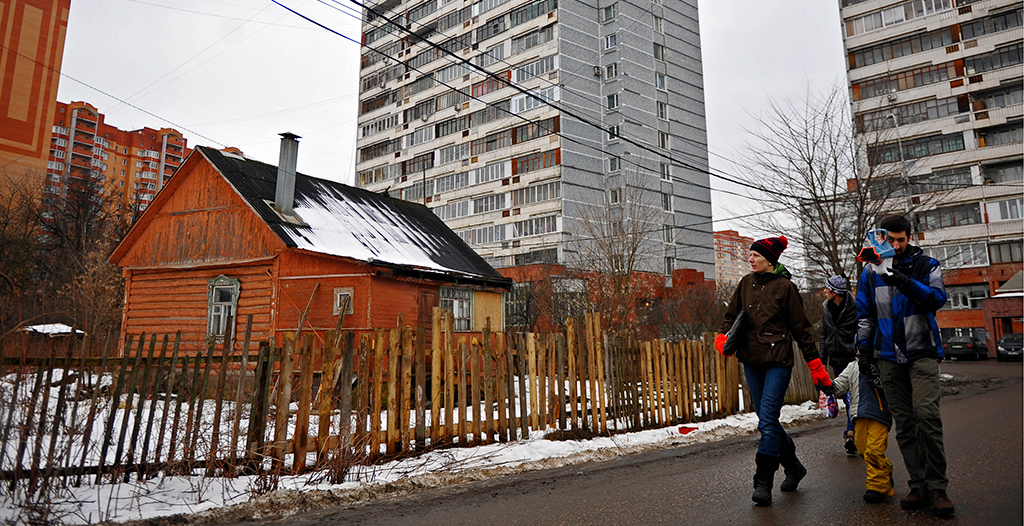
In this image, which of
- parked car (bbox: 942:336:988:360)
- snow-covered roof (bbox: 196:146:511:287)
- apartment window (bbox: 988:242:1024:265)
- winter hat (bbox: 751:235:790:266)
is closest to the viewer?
winter hat (bbox: 751:235:790:266)

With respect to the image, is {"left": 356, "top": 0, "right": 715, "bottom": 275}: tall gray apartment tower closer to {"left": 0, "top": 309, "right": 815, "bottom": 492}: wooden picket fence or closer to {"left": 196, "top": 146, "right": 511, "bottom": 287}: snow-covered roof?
{"left": 196, "top": 146, "right": 511, "bottom": 287}: snow-covered roof

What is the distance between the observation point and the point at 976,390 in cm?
1500

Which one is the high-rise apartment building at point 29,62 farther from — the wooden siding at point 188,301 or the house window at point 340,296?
the house window at point 340,296

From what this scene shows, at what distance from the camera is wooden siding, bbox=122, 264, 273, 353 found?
15859mm

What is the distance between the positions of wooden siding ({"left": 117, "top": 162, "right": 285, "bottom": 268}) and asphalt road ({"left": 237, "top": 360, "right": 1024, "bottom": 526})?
12.0m

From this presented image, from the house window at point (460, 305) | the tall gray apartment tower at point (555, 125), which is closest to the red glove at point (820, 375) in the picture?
the house window at point (460, 305)

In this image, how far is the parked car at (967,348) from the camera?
33.7 m

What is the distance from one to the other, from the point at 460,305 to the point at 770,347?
585 inches

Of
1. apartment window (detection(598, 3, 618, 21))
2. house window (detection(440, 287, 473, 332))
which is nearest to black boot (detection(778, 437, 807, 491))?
house window (detection(440, 287, 473, 332))

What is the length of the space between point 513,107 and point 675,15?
1828 centimetres

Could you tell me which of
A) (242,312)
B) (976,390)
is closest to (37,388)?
(242,312)

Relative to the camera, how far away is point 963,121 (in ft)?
137

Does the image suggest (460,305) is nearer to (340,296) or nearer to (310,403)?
(340,296)

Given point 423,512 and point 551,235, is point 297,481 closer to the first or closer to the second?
point 423,512
